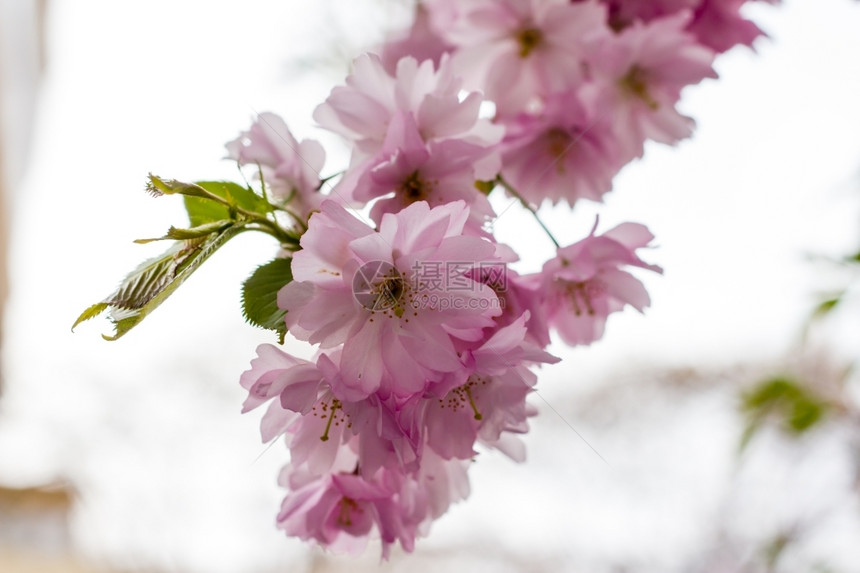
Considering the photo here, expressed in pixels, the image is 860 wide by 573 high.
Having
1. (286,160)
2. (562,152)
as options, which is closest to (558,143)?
(562,152)

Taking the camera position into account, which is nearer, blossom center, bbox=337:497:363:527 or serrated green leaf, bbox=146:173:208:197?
serrated green leaf, bbox=146:173:208:197

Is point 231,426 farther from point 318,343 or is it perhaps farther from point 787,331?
point 318,343

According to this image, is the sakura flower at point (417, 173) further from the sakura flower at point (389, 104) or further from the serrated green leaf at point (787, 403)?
the serrated green leaf at point (787, 403)

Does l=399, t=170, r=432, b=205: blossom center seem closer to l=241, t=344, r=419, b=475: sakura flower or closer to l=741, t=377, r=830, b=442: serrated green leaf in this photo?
l=241, t=344, r=419, b=475: sakura flower

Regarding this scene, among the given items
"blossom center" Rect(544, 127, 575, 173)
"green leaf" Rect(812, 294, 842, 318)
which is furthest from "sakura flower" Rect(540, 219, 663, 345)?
"green leaf" Rect(812, 294, 842, 318)

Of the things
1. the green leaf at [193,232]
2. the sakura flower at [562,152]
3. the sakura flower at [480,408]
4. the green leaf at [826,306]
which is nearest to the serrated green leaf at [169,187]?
the green leaf at [193,232]
